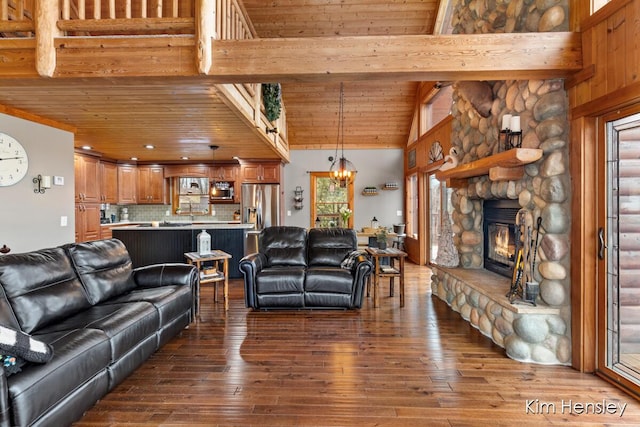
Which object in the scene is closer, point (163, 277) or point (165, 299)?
point (165, 299)

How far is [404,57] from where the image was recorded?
2.74m

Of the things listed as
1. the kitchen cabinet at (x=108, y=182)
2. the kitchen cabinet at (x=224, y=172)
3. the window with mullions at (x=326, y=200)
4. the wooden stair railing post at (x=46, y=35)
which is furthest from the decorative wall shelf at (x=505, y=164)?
the kitchen cabinet at (x=108, y=182)

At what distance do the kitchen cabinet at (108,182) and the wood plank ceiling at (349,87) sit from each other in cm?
421

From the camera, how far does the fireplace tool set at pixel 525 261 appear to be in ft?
9.53

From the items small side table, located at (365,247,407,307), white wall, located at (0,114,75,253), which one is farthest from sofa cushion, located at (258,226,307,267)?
white wall, located at (0,114,75,253)

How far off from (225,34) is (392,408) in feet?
11.6

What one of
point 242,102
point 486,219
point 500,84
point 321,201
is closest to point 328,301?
point 486,219

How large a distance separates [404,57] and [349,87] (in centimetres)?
434

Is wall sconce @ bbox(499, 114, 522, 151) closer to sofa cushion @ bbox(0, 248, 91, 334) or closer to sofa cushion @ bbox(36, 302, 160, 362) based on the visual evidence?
sofa cushion @ bbox(36, 302, 160, 362)

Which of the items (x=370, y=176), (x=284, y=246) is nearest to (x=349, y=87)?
(x=370, y=176)

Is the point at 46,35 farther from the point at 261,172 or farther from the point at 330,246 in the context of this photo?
the point at 261,172

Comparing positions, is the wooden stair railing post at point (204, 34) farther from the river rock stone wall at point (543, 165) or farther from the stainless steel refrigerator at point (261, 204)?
the stainless steel refrigerator at point (261, 204)

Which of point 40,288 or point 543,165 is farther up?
point 543,165

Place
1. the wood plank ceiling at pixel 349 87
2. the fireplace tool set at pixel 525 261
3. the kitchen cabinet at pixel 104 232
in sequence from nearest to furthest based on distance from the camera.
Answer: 1. the fireplace tool set at pixel 525 261
2. the wood plank ceiling at pixel 349 87
3. the kitchen cabinet at pixel 104 232
